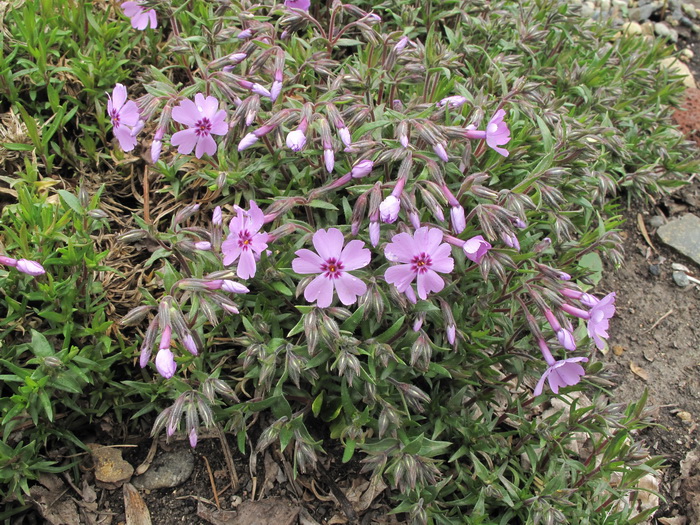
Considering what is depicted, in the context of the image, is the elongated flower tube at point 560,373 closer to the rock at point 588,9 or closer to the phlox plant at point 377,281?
the phlox plant at point 377,281

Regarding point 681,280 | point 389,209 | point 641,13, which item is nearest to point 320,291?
point 389,209

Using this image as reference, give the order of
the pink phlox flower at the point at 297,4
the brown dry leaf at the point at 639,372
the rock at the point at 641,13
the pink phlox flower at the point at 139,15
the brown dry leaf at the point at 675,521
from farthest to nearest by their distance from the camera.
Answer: the rock at the point at 641,13 → the brown dry leaf at the point at 639,372 → the pink phlox flower at the point at 139,15 → the pink phlox flower at the point at 297,4 → the brown dry leaf at the point at 675,521

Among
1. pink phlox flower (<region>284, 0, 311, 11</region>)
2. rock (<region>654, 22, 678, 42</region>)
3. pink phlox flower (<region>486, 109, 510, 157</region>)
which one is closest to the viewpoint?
pink phlox flower (<region>486, 109, 510, 157</region>)

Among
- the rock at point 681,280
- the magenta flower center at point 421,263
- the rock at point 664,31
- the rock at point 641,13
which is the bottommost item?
the rock at point 681,280

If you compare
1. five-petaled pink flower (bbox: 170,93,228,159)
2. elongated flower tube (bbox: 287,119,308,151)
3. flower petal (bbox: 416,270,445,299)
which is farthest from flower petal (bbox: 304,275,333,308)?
five-petaled pink flower (bbox: 170,93,228,159)

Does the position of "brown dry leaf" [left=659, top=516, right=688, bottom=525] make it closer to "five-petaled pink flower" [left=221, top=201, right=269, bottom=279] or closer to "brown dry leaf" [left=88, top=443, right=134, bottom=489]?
"five-petaled pink flower" [left=221, top=201, right=269, bottom=279]

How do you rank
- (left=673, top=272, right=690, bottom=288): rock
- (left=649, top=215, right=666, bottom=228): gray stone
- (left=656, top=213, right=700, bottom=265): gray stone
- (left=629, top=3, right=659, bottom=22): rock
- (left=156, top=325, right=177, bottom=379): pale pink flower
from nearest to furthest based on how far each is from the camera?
(left=156, top=325, right=177, bottom=379): pale pink flower < (left=673, top=272, right=690, bottom=288): rock < (left=656, top=213, right=700, bottom=265): gray stone < (left=649, top=215, right=666, bottom=228): gray stone < (left=629, top=3, right=659, bottom=22): rock

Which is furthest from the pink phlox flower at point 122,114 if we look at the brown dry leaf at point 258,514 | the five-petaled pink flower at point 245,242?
the brown dry leaf at point 258,514
